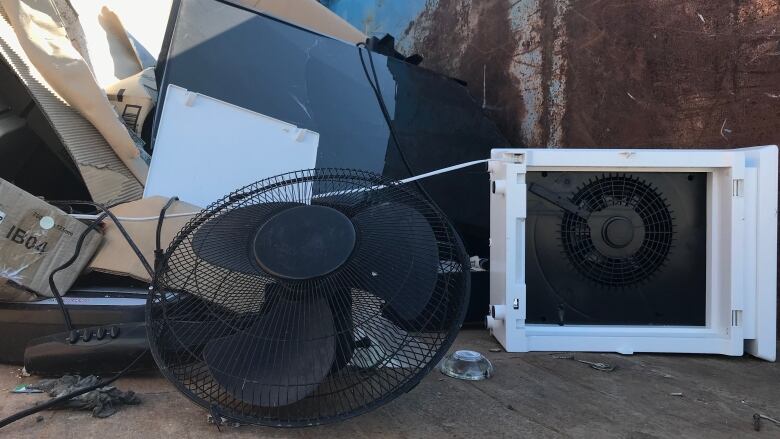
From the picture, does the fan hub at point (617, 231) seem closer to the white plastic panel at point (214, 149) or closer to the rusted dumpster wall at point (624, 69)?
the rusted dumpster wall at point (624, 69)

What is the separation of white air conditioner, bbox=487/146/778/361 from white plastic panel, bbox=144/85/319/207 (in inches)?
32.0

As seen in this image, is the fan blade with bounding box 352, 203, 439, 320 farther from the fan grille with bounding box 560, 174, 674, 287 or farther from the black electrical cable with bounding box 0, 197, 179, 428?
the fan grille with bounding box 560, 174, 674, 287

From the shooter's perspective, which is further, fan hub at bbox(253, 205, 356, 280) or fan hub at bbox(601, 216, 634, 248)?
fan hub at bbox(601, 216, 634, 248)

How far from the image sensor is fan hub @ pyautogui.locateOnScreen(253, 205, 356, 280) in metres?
1.07

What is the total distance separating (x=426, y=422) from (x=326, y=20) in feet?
7.91

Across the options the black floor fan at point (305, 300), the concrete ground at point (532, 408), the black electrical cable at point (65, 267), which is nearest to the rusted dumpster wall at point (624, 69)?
the concrete ground at point (532, 408)

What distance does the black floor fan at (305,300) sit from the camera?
1.09m

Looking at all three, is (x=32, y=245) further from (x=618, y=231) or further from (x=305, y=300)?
(x=618, y=231)

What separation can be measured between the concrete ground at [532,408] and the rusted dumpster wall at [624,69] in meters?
1.05

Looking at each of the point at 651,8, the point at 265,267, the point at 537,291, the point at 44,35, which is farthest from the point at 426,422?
the point at 651,8

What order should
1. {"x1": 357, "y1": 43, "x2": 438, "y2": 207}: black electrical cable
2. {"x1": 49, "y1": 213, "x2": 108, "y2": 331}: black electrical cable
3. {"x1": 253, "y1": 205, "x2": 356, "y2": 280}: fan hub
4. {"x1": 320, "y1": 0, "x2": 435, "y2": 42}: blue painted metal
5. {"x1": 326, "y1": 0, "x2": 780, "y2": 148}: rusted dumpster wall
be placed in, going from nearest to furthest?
{"x1": 253, "y1": 205, "x2": 356, "y2": 280}: fan hub < {"x1": 49, "y1": 213, "x2": 108, "y2": 331}: black electrical cable < {"x1": 326, "y1": 0, "x2": 780, "y2": 148}: rusted dumpster wall < {"x1": 357, "y1": 43, "x2": 438, "y2": 207}: black electrical cable < {"x1": 320, "y1": 0, "x2": 435, "y2": 42}: blue painted metal

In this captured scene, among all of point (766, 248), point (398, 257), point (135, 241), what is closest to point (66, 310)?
point (135, 241)

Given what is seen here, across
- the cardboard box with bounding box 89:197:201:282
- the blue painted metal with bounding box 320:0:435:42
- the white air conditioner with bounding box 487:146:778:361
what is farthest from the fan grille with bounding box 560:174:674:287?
the blue painted metal with bounding box 320:0:435:42

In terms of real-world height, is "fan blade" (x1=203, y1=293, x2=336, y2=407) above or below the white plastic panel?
below
